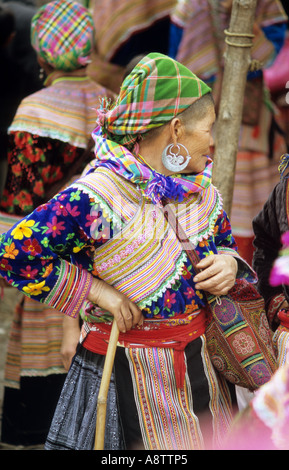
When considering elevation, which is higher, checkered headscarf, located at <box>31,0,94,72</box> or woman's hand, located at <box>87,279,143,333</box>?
checkered headscarf, located at <box>31,0,94,72</box>

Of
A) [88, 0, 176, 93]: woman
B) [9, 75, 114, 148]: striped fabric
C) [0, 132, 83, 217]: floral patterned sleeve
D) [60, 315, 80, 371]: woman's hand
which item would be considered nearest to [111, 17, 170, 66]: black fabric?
[88, 0, 176, 93]: woman

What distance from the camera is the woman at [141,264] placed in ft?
7.59

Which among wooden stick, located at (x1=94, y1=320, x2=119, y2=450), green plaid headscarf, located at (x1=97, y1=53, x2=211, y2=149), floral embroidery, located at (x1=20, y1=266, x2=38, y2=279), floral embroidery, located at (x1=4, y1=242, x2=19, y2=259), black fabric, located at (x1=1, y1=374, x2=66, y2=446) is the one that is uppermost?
green plaid headscarf, located at (x1=97, y1=53, x2=211, y2=149)

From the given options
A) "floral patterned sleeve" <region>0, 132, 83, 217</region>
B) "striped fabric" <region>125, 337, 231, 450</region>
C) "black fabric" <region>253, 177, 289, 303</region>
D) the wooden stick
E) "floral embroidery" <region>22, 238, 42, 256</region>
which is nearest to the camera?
the wooden stick

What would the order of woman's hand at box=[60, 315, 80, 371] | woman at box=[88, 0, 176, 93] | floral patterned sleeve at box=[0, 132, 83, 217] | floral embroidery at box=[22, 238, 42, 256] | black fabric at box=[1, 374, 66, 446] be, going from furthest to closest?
woman at box=[88, 0, 176, 93] < black fabric at box=[1, 374, 66, 446] < floral patterned sleeve at box=[0, 132, 83, 217] < woman's hand at box=[60, 315, 80, 371] < floral embroidery at box=[22, 238, 42, 256]

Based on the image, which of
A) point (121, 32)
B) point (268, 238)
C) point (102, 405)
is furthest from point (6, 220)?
point (121, 32)

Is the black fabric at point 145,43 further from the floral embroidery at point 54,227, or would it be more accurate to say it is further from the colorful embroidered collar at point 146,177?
the floral embroidery at point 54,227

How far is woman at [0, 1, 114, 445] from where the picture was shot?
3.64 meters

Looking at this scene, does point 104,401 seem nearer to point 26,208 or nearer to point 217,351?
point 217,351

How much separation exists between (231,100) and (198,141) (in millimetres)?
981

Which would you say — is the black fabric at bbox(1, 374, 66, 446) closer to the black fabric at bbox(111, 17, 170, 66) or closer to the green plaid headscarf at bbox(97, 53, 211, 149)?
the green plaid headscarf at bbox(97, 53, 211, 149)

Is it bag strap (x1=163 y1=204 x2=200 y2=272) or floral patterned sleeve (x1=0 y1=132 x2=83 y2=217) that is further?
floral patterned sleeve (x1=0 y1=132 x2=83 y2=217)

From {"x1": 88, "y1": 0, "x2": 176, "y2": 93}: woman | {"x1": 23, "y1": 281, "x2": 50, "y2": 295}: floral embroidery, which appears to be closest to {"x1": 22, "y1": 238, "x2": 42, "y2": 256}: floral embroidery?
{"x1": 23, "y1": 281, "x2": 50, "y2": 295}: floral embroidery

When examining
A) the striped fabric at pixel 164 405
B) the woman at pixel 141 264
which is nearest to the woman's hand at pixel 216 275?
the woman at pixel 141 264
